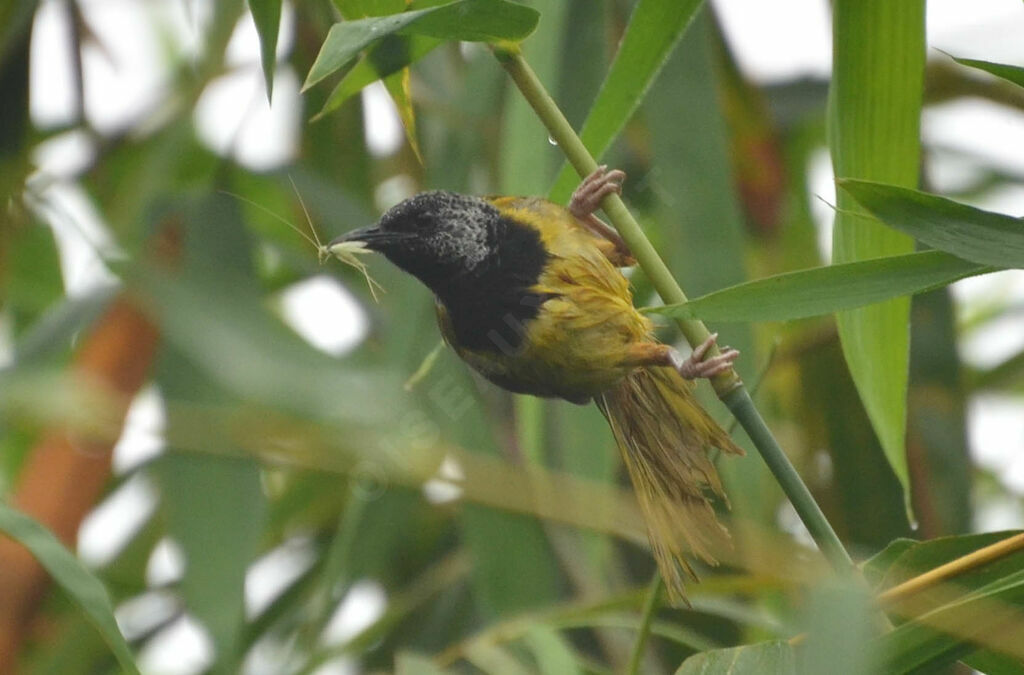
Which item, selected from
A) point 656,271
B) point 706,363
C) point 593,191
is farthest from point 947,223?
point 593,191

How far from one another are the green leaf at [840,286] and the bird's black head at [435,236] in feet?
2.10

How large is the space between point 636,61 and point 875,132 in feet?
0.78

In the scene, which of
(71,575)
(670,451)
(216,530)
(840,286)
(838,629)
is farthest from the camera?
(216,530)

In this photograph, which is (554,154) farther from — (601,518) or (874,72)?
(874,72)

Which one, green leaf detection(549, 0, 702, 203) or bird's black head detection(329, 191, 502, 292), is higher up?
green leaf detection(549, 0, 702, 203)

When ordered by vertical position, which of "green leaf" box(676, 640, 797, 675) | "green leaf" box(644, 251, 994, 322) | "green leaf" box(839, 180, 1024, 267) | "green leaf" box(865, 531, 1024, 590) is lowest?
"green leaf" box(676, 640, 797, 675)

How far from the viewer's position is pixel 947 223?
1.00 meters

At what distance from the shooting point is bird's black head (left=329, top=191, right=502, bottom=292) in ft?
5.44

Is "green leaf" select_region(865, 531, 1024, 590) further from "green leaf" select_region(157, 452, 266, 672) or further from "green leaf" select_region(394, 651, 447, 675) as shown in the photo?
"green leaf" select_region(157, 452, 266, 672)

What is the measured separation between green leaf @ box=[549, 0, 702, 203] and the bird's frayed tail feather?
1.45ft

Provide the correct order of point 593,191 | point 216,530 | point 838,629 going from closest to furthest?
point 838,629, point 593,191, point 216,530

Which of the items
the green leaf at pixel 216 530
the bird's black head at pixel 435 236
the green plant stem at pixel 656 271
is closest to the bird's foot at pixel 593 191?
the bird's black head at pixel 435 236

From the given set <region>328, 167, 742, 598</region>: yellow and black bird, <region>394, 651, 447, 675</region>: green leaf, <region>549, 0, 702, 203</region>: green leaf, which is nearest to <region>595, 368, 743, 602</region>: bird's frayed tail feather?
<region>328, 167, 742, 598</region>: yellow and black bird

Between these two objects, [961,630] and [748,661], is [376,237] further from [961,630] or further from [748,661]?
[961,630]
